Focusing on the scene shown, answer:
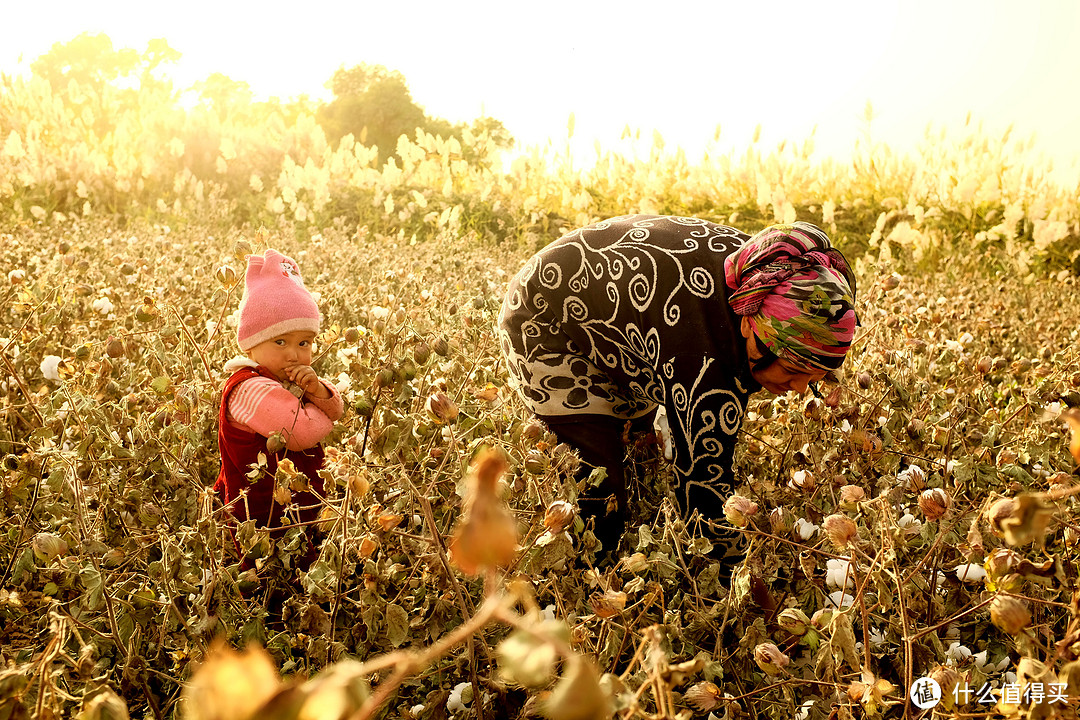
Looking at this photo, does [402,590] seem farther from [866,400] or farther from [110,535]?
[866,400]

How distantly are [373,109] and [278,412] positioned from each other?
1381cm

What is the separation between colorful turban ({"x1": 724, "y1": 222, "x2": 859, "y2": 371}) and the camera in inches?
69.2

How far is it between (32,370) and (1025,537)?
2.91m

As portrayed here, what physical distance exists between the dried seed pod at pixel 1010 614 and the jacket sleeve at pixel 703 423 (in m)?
0.89

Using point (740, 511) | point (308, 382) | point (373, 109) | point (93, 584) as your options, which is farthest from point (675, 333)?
point (373, 109)

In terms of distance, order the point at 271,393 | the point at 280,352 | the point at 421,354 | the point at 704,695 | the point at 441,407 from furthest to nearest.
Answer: the point at 280,352 < the point at 271,393 < the point at 421,354 < the point at 441,407 < the point at 704,695

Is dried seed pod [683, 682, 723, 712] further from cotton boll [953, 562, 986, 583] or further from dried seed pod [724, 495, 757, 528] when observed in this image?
A: cotton boll [953, 562, 986, 583]

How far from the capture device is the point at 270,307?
200cm

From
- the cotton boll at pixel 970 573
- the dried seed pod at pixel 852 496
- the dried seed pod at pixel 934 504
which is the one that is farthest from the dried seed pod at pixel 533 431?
the cotton boll at pixel 970 573

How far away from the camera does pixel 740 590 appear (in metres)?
1.32

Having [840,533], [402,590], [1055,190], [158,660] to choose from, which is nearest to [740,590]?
[840,533]

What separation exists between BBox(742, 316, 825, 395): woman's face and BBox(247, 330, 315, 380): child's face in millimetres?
1022

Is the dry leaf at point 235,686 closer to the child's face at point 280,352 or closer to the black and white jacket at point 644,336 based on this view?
the black and white jacket at point 644,336

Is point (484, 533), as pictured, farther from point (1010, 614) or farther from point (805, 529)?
point (805, 529)
